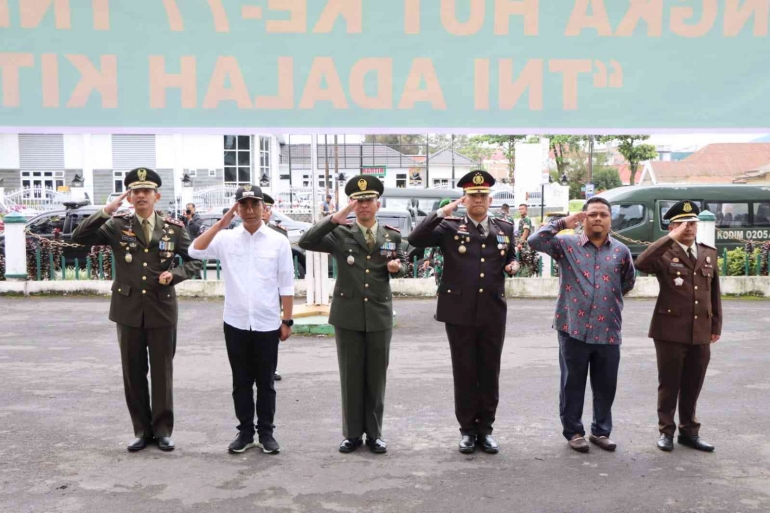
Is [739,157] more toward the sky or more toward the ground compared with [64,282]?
more toward the sky

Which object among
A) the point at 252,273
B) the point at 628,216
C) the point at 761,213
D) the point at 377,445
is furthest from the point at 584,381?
the point at 761,213

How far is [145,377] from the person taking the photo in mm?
5801

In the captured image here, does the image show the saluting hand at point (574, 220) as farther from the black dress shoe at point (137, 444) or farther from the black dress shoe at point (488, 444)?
the black dress shoe at point (137, 444)

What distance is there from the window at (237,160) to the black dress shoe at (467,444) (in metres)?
39.0

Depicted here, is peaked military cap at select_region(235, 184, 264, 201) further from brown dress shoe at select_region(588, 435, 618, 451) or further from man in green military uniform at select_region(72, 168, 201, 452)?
brown dress shoe at select_region(588, 435, 618, 451)

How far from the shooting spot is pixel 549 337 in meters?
10.7

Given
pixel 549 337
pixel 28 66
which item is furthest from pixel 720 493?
pixel 549 337

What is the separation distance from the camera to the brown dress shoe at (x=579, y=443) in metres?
5.72

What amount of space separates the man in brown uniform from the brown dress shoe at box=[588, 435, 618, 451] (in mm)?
347

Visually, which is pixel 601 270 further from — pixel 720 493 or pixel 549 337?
pixel 549 337

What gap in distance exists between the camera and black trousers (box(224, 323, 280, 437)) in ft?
18.6

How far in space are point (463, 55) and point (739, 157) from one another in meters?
80.9

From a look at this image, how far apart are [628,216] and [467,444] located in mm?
16322

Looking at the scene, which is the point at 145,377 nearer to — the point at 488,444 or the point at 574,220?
the point at 488,444
